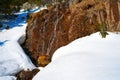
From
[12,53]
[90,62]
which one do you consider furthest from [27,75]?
[90,62]

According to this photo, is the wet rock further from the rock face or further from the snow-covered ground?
the rock face

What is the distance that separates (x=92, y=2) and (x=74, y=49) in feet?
12.1

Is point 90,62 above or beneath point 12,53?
above

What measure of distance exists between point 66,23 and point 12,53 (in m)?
2.60

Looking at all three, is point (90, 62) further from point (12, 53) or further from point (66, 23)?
point (12, 53)

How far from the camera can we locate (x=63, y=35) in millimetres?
15344

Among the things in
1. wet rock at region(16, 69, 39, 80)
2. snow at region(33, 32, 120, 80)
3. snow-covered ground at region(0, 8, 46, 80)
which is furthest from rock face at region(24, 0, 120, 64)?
wet rock at region(16, 69, 39, 80)

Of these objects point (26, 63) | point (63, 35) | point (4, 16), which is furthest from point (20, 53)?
point (4, 16)

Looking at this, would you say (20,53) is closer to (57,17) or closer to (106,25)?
(57,17)

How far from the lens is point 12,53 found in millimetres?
15195

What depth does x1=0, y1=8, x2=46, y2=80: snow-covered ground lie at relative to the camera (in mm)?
13961

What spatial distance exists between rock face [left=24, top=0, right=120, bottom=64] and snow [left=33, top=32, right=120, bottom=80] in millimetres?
947

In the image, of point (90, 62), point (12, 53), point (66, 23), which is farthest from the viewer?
point (66, 23)

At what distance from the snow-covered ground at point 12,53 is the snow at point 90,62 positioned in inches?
96.1
